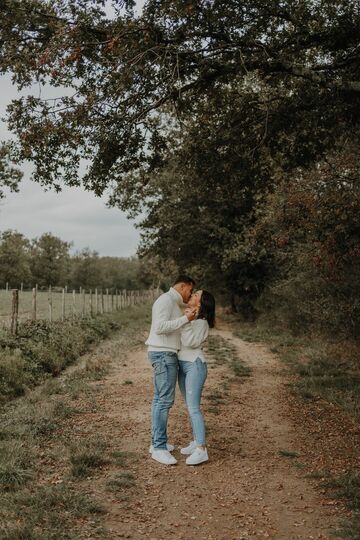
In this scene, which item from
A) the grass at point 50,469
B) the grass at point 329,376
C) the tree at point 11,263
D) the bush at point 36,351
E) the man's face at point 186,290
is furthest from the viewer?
the tree at point 11,263

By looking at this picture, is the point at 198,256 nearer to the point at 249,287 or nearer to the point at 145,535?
the point at 249,287

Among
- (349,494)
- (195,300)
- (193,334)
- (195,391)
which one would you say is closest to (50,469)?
(195,391)

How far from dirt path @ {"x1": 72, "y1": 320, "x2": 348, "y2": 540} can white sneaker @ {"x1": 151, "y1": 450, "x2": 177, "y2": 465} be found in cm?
8

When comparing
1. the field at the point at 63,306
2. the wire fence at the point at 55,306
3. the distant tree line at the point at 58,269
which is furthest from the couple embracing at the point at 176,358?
the distant tree line at the point at 58,269

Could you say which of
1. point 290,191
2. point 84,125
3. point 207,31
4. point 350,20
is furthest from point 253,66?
point 290,191

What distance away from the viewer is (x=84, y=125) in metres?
7.55

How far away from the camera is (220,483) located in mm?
6078

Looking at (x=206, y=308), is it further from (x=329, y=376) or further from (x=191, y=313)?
(x=329, y=376)

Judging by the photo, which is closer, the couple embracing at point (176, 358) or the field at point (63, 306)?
the couple embracing at point (176, 358)

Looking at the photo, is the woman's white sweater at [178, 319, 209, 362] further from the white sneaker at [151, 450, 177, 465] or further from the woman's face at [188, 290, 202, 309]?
the white sneaker at [151, 450, 177, 465]

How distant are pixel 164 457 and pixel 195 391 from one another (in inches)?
35.1

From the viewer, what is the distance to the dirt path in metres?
4.99

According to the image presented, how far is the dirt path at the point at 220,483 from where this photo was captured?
499 cm

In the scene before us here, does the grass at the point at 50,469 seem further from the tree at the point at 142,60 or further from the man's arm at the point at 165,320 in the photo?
the tree at the point at 142,60
